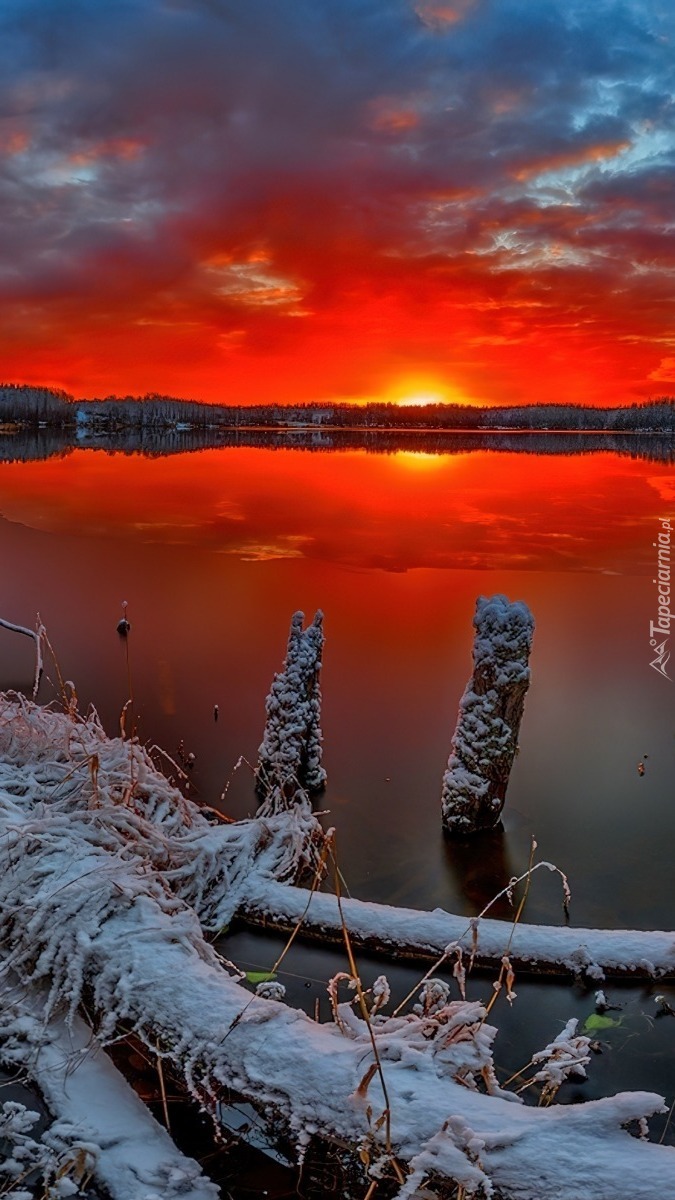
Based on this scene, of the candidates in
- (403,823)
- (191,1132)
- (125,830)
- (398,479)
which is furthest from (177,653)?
(398,479)

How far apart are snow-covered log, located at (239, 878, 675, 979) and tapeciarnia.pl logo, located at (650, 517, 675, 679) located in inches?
324

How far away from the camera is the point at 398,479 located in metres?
47.7

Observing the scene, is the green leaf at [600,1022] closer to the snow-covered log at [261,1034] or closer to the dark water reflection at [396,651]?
the snow-covered log at [261,1034]

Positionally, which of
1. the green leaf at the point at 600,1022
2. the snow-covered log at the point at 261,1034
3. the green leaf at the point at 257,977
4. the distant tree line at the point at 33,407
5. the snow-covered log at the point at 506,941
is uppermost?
the distant tree line at the point at 33,407

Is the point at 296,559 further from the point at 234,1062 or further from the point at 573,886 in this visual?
the point at 234,1062

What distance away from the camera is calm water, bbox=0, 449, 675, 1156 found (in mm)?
7363

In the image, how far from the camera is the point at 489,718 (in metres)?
7.48

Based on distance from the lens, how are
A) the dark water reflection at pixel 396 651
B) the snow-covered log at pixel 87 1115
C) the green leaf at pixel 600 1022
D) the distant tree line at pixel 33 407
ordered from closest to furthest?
the snow-covered log at pixel 87 1115 → the green leaf at pixel 600 1022 → the dark water reflection at pixel 396 651 → the distant tree line at pixel 33 407

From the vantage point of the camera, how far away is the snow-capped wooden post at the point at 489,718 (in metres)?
7.29

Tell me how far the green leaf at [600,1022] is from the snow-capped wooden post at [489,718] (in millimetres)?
2638

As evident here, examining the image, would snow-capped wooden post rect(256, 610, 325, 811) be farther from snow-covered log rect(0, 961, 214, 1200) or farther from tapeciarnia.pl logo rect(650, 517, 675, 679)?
tapeciarnia.pl logo rect(650, 517, 675, 679)

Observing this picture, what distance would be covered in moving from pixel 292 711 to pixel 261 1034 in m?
4.57

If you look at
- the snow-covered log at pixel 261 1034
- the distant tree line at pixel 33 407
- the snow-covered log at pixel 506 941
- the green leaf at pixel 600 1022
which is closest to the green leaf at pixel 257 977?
the snow-covered log at pixel 506 941

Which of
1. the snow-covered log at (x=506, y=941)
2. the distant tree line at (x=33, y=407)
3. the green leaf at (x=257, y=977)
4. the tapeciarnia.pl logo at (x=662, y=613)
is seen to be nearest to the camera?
the green leaf at (x=257, y=977)
